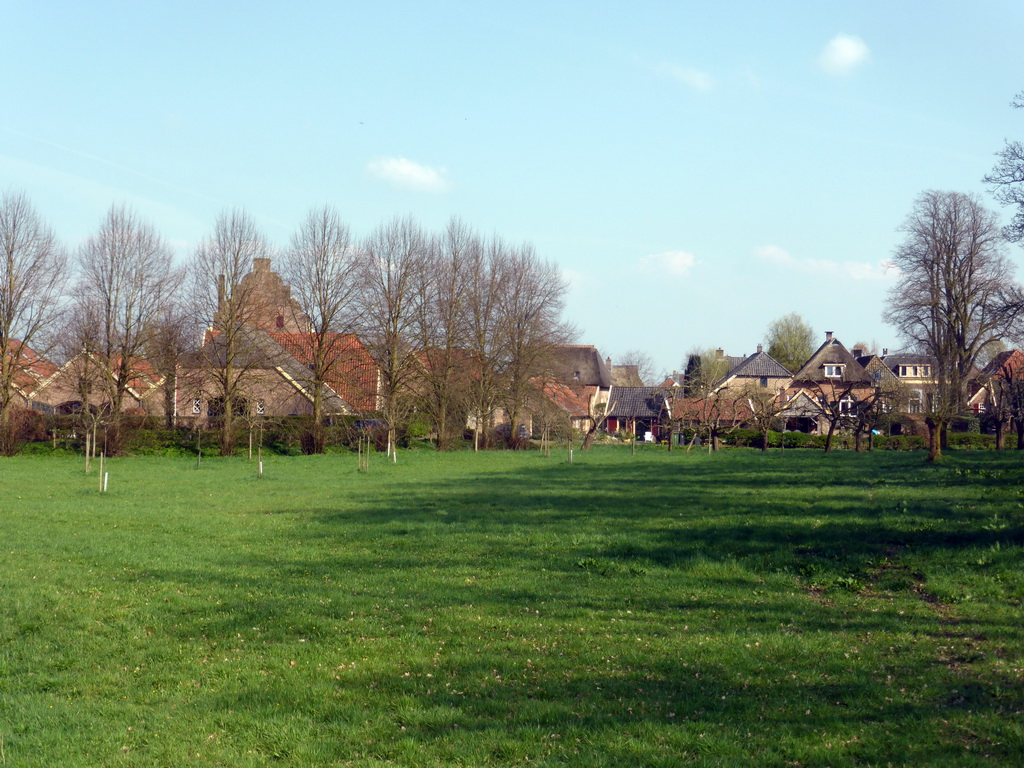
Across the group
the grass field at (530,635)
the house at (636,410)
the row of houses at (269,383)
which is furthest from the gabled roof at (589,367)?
the grass field at (530,635)

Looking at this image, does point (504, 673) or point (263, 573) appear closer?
point (504, 673)

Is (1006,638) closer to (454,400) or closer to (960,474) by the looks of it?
(960,474)

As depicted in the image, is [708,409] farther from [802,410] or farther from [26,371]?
[26,371]

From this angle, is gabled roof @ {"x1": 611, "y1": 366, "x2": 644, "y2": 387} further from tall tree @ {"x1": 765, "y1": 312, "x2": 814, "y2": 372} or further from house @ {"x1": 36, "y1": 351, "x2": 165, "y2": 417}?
house @ {"x1": 36, "y1": 351, "x2": 165, "y2": 417}

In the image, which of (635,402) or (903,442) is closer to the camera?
(903,442)

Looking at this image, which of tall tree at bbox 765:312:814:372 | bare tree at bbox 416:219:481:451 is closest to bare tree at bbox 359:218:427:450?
bare tree at bbox 416:219:481:451

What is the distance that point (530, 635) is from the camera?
943 cm

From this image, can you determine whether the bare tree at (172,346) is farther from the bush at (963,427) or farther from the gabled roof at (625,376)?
the gabled roof at (625,376)

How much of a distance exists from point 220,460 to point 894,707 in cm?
4397

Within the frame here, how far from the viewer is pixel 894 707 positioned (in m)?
6.74

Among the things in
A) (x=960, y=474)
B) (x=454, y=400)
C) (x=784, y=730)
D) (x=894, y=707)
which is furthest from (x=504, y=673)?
(x=454, y=400)

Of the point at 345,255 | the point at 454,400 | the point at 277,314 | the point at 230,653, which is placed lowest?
the point at 230,653


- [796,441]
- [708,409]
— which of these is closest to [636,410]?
[708,409]

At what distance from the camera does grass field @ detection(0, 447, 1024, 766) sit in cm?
633
